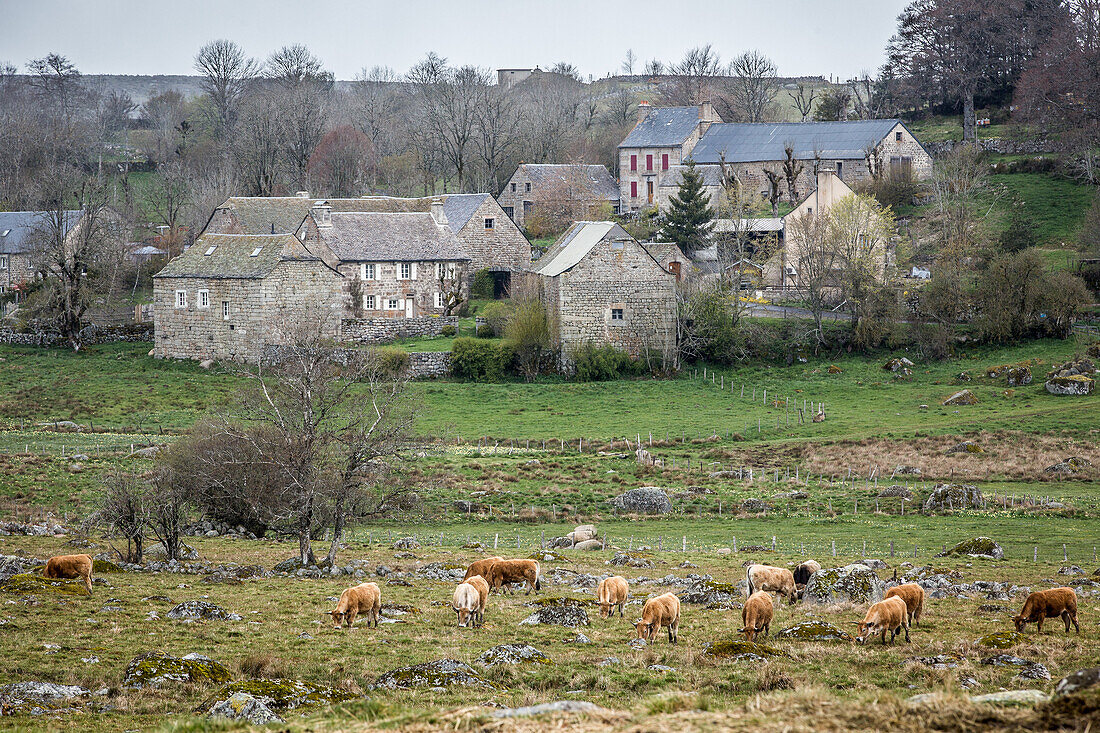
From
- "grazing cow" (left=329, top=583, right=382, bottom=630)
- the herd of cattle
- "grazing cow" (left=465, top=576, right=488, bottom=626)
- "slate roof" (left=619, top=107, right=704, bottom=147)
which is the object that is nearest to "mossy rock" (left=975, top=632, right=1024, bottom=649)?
the herd of cattle

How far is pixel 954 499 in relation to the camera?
1312 inches

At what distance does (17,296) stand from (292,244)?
26.4 meters

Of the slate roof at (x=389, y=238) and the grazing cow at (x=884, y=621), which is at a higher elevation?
the slate roof at (x=389, y=238)

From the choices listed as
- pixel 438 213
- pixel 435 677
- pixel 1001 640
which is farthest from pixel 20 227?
pixel 1001 640

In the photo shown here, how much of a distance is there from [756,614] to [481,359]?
135 feet

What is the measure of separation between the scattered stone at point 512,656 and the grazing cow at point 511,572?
19.1 ft

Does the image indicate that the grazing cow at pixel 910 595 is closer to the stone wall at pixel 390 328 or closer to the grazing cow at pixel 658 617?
the grazing cow at pixel 658 617

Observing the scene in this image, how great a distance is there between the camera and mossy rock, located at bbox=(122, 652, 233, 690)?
46.9ft

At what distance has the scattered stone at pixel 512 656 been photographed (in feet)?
51.3

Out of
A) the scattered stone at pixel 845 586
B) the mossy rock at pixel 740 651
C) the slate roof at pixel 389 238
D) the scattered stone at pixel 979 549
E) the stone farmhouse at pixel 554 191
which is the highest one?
the stone farmhouse at pixel 554 191

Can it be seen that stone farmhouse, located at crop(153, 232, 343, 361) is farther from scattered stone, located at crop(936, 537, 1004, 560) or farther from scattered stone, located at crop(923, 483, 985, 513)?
scattered stone, located at crop(936, 537, 1004, 560)

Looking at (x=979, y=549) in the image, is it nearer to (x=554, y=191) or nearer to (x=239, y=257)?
(x=239, y=257)

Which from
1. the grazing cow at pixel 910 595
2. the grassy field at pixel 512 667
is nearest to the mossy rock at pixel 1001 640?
the grassy field at pixel 512 667

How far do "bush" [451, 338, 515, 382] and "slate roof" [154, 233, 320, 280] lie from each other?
10.1 m
